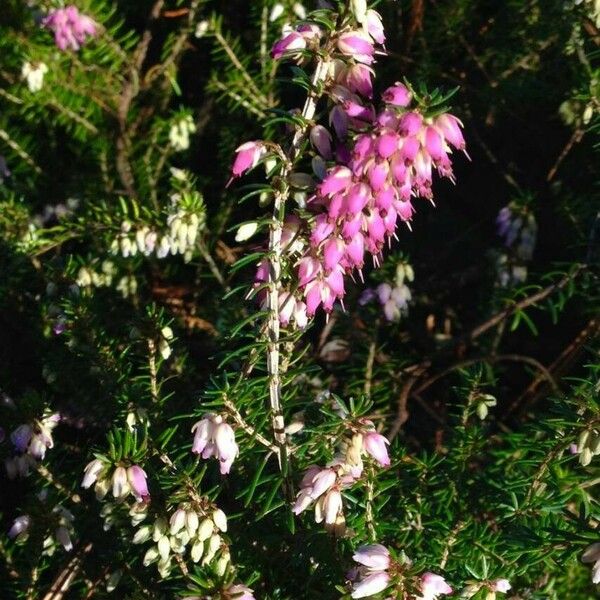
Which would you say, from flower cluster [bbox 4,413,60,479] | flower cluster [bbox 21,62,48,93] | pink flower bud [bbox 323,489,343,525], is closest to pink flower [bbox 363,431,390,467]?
pink flower bud [bbox 323,489,343,525]

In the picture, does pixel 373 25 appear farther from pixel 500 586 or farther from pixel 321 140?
pixel 500 586

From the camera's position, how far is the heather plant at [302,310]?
65.0 inches

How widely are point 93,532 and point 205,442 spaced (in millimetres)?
939

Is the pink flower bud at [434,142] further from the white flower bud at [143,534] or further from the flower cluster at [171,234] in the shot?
the flower cluster at [171,234]

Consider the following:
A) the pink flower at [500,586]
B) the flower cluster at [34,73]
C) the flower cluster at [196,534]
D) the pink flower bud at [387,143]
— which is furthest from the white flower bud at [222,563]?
the flower cluster at [34,73]

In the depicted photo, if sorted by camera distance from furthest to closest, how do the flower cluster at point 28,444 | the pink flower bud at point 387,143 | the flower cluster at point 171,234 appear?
1. the flower cluster at point 171,234
2. the flower cluster at point 28,444
3. the pink flower bud at point 387,143

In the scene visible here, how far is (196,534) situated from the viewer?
67.5 inches

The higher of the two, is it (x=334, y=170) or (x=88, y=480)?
(x=334, y=170)

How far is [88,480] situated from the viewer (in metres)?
1.76

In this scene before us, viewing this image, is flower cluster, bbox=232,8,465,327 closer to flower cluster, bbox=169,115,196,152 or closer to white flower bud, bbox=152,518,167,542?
white flower bud, bbox=152,518,167,542

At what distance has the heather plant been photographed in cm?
165

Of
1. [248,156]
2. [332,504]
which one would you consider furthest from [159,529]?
[248,156]

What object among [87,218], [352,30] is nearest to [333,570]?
[352,30]

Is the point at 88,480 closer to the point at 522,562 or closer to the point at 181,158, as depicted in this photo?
the point at 522,562
